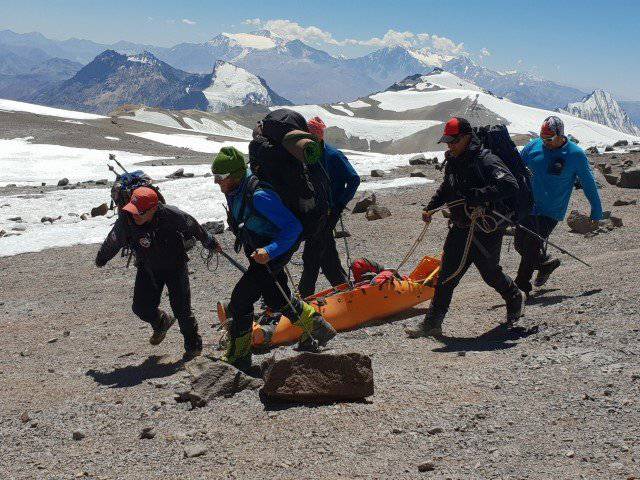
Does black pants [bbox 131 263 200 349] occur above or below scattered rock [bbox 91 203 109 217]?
above

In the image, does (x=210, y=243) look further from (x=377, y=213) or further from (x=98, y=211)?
(x=98, y=211)

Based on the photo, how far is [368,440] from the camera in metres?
4.75

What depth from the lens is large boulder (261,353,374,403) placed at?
18.0 ft

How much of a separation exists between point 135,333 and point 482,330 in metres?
5.15

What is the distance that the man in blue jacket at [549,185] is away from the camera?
8938mm

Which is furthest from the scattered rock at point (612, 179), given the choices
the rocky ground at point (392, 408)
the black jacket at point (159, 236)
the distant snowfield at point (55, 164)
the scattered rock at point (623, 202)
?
the distant snowfield at point (55, 164)

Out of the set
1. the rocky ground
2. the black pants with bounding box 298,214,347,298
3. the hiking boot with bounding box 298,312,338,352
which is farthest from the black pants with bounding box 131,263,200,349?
the black pants with bounding box 298,214,347,298

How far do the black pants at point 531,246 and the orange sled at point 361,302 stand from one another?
52.3 inches

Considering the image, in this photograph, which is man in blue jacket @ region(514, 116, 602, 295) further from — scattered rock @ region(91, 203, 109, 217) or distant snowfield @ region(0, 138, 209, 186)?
distant snowfield @ region(0, 138, 209, 186)

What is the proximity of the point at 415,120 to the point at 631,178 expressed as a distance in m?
110

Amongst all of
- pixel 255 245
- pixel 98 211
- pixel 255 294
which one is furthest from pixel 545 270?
pixel 98 211

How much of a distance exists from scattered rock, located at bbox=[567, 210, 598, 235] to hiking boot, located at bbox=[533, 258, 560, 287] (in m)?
5.08

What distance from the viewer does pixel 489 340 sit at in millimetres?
7352

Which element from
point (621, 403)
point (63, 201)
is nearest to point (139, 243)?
point (621, 403)
